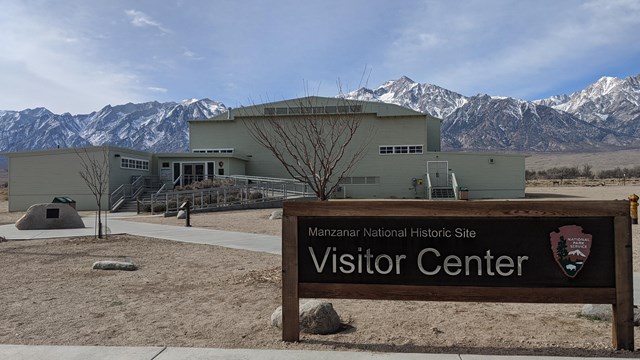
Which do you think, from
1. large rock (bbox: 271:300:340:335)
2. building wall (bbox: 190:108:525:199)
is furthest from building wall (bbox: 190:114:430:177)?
large rock (bbox: 271:300:340:335)

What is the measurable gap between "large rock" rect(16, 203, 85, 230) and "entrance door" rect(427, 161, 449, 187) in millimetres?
27610

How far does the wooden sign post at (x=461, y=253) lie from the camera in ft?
15.2

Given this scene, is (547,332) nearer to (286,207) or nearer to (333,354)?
(333,354)

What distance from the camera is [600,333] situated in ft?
17.2

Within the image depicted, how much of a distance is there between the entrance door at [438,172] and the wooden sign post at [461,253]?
35.5m

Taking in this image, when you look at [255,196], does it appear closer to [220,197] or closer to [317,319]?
[220,197]

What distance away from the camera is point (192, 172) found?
1519 inches

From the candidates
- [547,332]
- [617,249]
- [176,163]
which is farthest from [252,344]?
[176,163]

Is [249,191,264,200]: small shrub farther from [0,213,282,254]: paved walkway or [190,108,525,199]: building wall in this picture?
[0,213,282,254]: paved walkway

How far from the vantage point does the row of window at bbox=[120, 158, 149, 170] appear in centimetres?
3400

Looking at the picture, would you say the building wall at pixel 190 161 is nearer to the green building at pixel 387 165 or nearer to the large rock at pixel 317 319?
the green building at pixel 387 165

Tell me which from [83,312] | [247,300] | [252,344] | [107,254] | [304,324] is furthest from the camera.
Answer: [107,254]

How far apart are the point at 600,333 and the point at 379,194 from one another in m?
35.1

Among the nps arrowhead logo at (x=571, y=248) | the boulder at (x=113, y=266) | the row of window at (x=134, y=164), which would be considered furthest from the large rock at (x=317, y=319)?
the row of window at (x=134, y=164)
